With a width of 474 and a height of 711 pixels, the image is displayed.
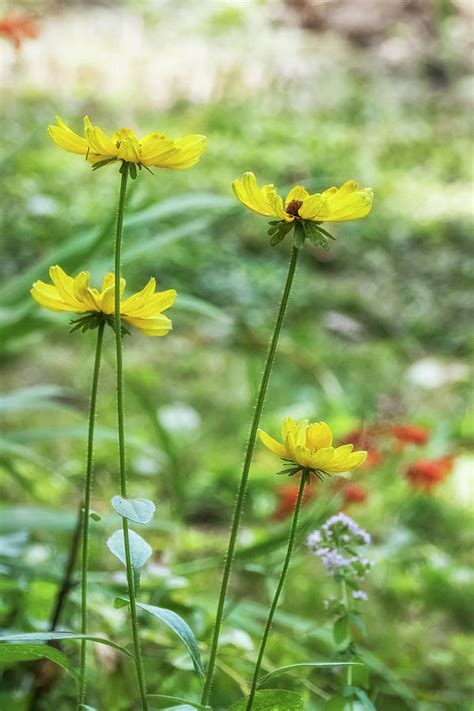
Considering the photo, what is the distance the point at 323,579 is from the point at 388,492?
1.11 ft

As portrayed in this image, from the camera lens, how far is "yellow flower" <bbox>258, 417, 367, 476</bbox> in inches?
→ 16.1

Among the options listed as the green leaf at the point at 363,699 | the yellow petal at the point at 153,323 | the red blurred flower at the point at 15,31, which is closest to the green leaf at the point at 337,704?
the green leaf at the point at 363,699

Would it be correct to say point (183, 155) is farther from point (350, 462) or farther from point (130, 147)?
point (350, 462)

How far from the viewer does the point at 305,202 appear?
0.41 metres

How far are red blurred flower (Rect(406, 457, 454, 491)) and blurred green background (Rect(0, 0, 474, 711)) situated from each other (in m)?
0.07

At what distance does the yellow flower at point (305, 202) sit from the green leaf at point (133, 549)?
17cm

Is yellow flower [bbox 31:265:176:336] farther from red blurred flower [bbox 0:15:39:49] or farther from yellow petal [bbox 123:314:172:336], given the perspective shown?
red blurred flower [bbox 0:15:39:49]

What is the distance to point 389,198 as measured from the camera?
3.53 m

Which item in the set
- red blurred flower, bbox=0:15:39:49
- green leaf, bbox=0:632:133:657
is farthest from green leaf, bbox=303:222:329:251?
red blurred flower, bbox=0:15:39:49

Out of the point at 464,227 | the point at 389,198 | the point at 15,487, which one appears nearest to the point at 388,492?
the point at 15,487

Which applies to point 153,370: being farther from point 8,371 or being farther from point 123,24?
point 123,24

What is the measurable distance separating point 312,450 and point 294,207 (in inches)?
4.3

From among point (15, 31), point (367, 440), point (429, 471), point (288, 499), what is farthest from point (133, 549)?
point (15, 31)

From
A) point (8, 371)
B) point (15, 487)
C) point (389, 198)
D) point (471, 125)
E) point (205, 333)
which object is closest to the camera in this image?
point (15, 487)
